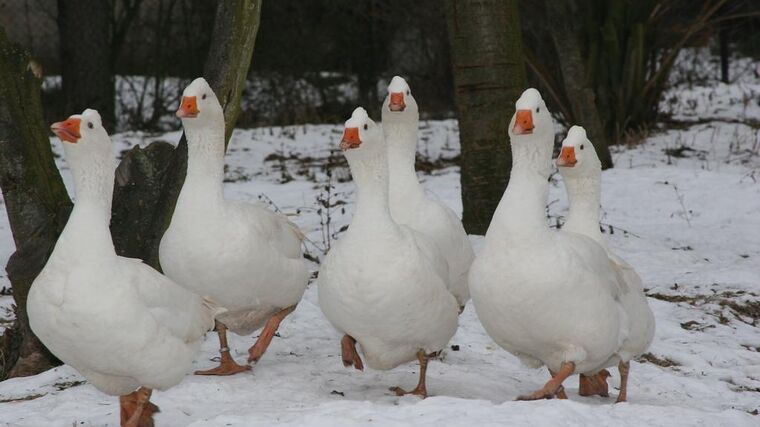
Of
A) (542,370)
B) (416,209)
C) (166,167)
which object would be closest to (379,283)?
(416,209)

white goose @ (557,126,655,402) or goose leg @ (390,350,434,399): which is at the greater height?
white goose @ (557,126,655,402)

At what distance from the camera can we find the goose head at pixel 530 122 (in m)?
5.14

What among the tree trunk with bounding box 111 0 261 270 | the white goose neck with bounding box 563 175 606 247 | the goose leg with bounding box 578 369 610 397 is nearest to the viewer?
the goose leg with bounding box 578 369 610 397

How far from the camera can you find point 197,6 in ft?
62.4

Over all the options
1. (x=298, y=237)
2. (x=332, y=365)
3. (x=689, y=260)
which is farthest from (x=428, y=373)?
(x=689, y=260)

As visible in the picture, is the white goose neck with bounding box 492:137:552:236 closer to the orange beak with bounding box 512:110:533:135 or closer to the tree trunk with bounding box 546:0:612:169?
the orange beak with bounding box 512:110:533:135

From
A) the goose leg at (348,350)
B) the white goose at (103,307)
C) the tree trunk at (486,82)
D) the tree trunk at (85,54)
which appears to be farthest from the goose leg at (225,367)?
the tree trunk at (85,54)

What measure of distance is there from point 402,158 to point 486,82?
207 cm

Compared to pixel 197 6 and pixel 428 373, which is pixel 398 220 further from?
pixel 197 6

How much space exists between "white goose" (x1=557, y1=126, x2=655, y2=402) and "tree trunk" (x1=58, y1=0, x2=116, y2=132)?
12.0 meters

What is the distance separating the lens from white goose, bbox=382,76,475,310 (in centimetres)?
634

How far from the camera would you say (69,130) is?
4770 mm

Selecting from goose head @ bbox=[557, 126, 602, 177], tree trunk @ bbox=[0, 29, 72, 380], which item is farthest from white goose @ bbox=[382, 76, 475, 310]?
tree trunk @ bbox=[0, 29, 72, 380]

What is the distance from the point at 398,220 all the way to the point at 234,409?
1.74 m
